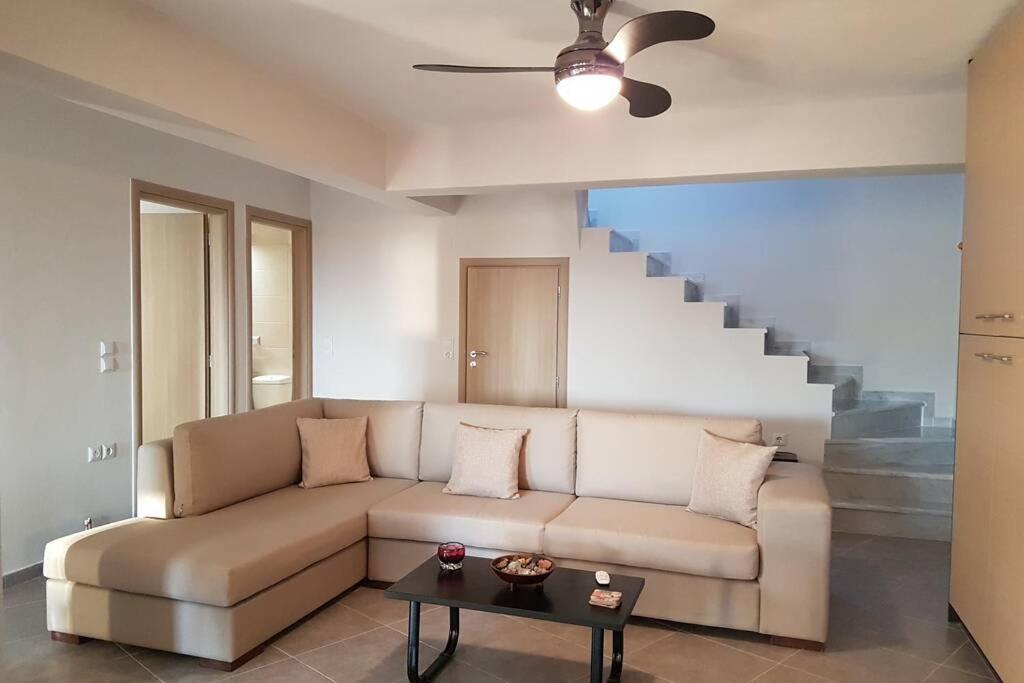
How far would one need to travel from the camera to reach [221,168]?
5078mm

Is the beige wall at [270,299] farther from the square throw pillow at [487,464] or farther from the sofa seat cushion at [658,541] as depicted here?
the sofa seat cushion at [658,541]

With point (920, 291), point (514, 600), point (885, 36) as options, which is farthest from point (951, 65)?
point (514, 600)

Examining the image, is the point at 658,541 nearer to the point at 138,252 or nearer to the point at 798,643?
the point at 798,643

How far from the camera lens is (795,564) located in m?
2.91

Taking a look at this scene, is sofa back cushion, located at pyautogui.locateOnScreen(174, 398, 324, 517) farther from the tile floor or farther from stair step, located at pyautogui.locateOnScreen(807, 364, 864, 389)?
stair step, located at pyautogui.locateOnScreen(807, 364, 864, 389)

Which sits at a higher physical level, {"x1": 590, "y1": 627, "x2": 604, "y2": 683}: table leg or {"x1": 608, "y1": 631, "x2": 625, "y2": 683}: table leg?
{"x1": 590, "y1": 627, "x2": 604, "y2": 683}: table leg

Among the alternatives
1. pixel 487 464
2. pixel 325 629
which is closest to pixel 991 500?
pixel 487 464

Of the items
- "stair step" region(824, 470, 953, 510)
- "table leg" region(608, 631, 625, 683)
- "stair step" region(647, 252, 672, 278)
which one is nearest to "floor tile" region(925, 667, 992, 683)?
"table leg" region(608, 631, 625, 683)

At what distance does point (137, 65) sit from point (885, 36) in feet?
9.88

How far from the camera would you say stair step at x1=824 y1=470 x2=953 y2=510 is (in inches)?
174

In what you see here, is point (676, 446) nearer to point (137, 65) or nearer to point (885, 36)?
point (885, 36)

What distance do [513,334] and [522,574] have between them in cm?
345

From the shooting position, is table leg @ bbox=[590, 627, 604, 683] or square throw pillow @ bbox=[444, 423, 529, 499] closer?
table leg @ bbox=[590, 627, 604, 683]

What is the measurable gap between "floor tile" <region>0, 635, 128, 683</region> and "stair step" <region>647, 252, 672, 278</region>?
424cm
